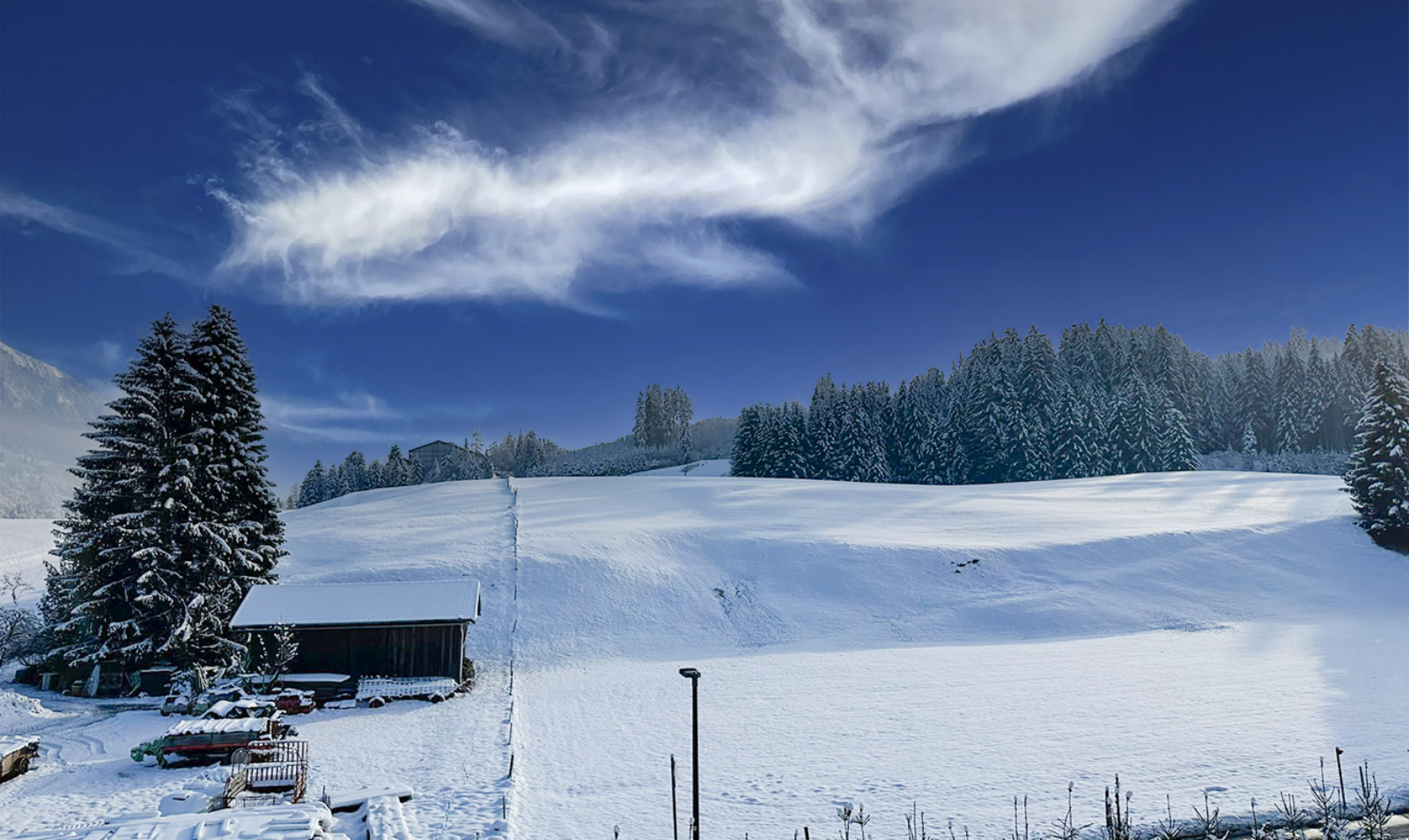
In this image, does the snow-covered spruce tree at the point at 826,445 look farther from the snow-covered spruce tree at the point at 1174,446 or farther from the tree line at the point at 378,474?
the tree line at the point at 378,474

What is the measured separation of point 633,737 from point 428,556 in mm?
23327

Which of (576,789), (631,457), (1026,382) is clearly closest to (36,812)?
(576,789)

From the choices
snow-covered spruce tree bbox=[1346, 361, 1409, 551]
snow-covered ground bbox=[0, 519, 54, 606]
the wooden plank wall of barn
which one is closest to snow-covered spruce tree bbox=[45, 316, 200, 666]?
the wooden plank wall of barn

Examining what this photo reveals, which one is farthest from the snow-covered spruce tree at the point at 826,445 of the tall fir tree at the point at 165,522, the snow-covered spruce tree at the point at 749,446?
the tall fir tree at the point at 165,522

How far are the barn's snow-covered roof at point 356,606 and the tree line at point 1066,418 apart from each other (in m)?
58.1

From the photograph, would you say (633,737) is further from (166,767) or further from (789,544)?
(789,544)

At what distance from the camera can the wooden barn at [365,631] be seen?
27.8 m

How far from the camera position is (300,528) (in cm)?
4862

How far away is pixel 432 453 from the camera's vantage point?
133 meters

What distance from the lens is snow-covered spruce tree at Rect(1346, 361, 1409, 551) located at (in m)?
40.5

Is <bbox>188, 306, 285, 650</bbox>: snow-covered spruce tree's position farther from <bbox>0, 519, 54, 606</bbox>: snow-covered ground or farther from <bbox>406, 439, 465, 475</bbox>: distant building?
<bbox>406, 439, 465, 475</bbox>: distant building

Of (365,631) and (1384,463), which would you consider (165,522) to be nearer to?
(365,631)

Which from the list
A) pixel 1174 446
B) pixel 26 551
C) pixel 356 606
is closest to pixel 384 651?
pixel 356 606

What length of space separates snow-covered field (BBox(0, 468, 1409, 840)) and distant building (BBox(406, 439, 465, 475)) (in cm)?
7404
